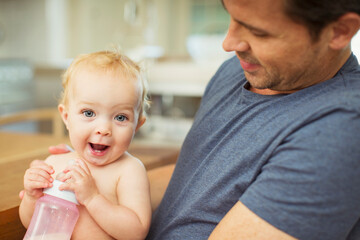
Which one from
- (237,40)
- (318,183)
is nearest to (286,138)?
(318,183)

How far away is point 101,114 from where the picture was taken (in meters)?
0.93

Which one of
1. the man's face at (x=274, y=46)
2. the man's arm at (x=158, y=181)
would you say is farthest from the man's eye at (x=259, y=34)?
the man's arm at (x=158, y=181)

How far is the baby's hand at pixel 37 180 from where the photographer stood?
0.87 meters

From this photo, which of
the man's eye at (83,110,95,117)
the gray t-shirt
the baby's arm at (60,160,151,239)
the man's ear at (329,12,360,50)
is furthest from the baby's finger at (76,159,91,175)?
the man's ear at (329,12,360,50)

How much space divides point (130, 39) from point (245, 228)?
4.52 m

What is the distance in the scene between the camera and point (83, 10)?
5137mm

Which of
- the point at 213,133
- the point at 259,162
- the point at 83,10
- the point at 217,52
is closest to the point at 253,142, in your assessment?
the point at 259,162

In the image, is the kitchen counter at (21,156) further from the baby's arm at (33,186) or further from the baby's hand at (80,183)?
the baby's hand at (80,183)

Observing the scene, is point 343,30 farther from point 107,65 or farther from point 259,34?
point 107,65

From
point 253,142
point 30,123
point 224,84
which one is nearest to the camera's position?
point 253,142

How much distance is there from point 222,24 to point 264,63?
4206mm

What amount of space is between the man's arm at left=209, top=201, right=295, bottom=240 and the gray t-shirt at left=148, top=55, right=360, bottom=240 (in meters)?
0.01

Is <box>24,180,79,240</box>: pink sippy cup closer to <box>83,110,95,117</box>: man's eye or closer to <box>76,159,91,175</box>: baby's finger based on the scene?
<box>76,159,91,175</box>: baby's finger

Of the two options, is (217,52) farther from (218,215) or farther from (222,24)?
(218,215)
